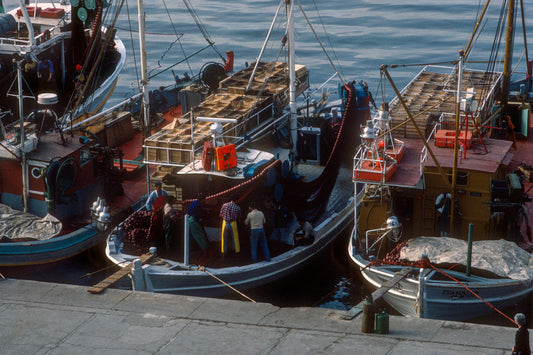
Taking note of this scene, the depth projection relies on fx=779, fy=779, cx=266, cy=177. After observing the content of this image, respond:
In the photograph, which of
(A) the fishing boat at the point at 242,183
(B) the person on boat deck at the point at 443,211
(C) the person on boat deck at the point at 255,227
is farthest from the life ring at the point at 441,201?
(C) the person on boat deck at the point at 255,227

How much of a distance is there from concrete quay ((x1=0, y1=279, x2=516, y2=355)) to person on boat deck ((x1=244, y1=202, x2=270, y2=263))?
8.76ft

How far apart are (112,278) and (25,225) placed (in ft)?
12.3

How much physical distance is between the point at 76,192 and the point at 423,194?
9.24m

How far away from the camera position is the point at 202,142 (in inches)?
802

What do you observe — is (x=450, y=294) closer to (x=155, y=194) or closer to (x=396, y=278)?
(x=396, y=278)

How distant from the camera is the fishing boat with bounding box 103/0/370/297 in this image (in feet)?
61.3

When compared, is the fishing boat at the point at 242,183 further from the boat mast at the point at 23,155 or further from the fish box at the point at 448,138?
the fish box at the point at 448,138

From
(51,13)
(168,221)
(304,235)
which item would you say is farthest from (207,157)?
(51,13)

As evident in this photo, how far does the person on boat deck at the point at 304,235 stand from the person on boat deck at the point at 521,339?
7.69m

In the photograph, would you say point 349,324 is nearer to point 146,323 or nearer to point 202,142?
point 146,323

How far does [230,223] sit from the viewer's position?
60.7 ft

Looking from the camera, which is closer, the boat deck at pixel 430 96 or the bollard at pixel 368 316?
the bollard at pixel 368 316

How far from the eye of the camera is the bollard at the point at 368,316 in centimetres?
1454

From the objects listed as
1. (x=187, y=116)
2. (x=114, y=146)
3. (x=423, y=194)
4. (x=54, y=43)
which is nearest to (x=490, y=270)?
(x=423, y=194)
